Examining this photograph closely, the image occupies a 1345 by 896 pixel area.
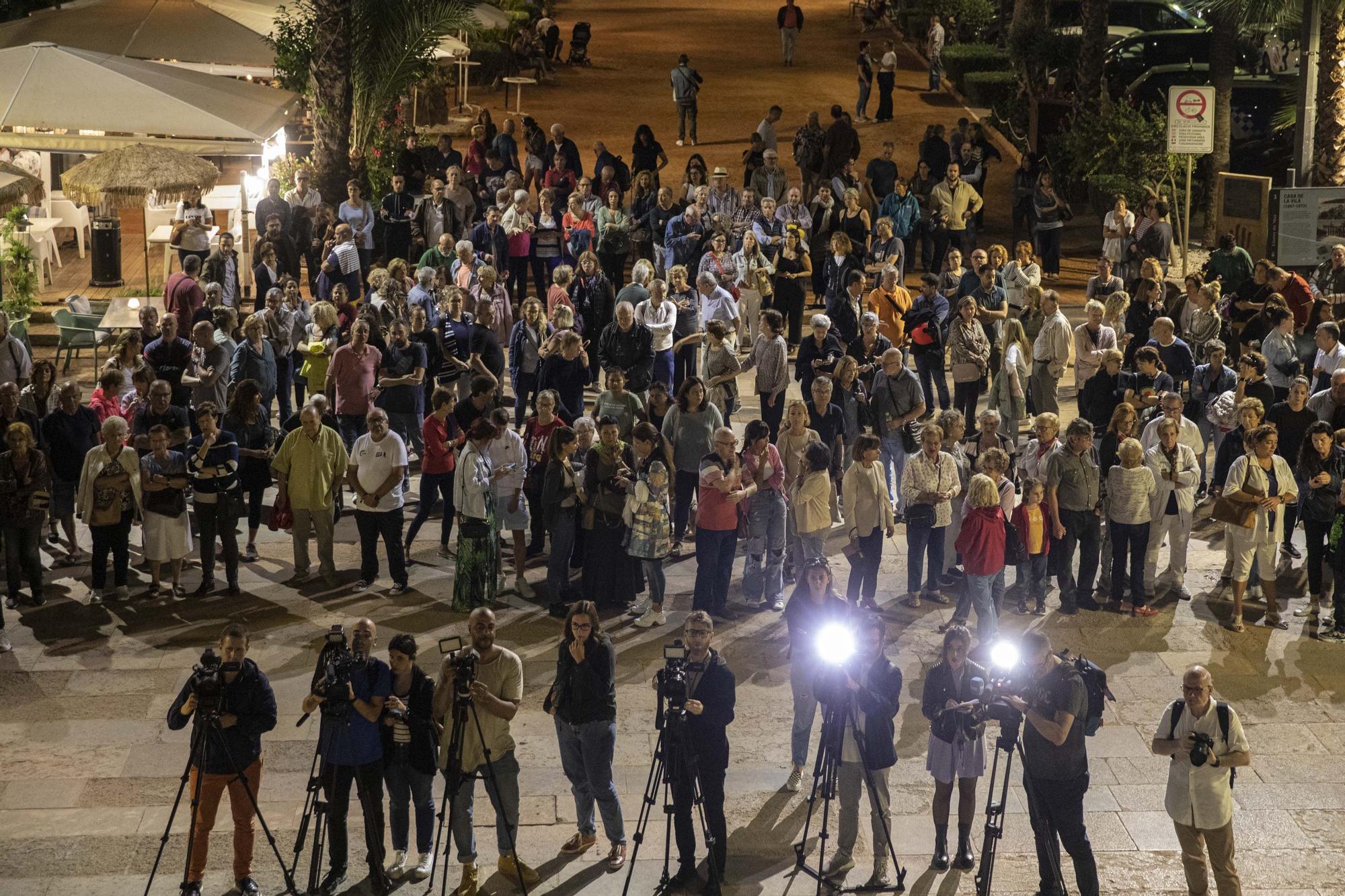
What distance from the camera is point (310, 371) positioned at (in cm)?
1566

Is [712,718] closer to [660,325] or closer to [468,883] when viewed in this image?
[468,883]

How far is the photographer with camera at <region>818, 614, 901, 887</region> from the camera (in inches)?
363

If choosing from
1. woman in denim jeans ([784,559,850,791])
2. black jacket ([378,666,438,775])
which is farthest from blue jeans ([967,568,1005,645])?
black jacket ([378,666,438,775])

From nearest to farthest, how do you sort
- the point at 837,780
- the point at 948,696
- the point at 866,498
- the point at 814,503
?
1. the point at 948,696
2. the point at 837,780
3. the point at 866,498
4. the point at 814,503

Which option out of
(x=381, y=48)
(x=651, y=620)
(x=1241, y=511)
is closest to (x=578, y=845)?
(x=651, y=620)

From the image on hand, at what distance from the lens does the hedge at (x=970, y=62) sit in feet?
117

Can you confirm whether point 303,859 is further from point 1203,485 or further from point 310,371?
point 1203,485

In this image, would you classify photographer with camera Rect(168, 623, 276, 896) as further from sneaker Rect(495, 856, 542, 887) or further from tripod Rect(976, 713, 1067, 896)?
tripod Rect(976, 713, 1067, 896)

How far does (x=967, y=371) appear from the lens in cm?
1591

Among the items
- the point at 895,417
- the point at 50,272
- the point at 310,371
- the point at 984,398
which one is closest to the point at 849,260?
the point at 984,398

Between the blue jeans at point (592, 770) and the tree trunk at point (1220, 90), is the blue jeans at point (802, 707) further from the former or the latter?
the tree trunk at point (1220, 90)

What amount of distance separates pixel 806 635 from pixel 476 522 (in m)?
3.61

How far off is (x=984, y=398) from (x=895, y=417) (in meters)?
4.03

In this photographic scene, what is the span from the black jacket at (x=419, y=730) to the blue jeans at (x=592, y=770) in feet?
2.33
